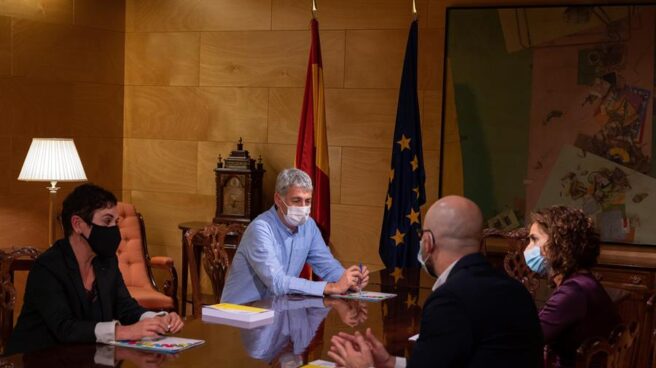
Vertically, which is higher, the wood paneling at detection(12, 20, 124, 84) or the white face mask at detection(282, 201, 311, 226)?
the wood paneling at detection(12, 20, 124, 84)

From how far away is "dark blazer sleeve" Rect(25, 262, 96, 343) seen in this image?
9.83 feet

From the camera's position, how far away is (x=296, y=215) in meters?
4.45

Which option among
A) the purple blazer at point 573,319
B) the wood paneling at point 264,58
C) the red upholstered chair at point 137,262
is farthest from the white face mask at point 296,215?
the wood paneling at point 264,58

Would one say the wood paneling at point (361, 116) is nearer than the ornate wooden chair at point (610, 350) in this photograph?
No

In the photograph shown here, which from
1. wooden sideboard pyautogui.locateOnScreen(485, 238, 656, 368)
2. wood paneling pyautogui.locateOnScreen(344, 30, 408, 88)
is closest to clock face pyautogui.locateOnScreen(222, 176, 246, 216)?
wood paneling pyautogui.locateOnScreen(344, 30, 408, 88)

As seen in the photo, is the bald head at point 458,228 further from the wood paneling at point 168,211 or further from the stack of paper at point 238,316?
the wood paneling at point 168,211

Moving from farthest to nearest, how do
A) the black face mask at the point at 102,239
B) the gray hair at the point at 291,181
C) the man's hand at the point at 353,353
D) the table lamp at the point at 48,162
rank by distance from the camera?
the table lamp at the point at 48,162
the gray hair at the point at 291,181
the black face mask at the point at 102,239
the man's hand at the point at 353,353

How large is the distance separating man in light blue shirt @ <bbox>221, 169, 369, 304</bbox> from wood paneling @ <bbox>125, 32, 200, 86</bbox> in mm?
2810

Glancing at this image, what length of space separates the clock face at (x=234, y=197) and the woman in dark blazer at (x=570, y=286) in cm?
329

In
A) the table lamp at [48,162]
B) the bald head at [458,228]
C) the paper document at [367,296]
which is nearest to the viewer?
the bald head at [458,228]

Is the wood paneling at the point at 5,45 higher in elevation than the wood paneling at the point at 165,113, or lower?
higher

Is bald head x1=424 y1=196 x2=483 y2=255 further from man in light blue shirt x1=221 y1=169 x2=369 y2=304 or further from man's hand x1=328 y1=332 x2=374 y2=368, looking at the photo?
man in light blue shirt x1=221 y1=169 x2=369 y2=304

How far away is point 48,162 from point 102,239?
2.63m

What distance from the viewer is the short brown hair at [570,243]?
3.34m
